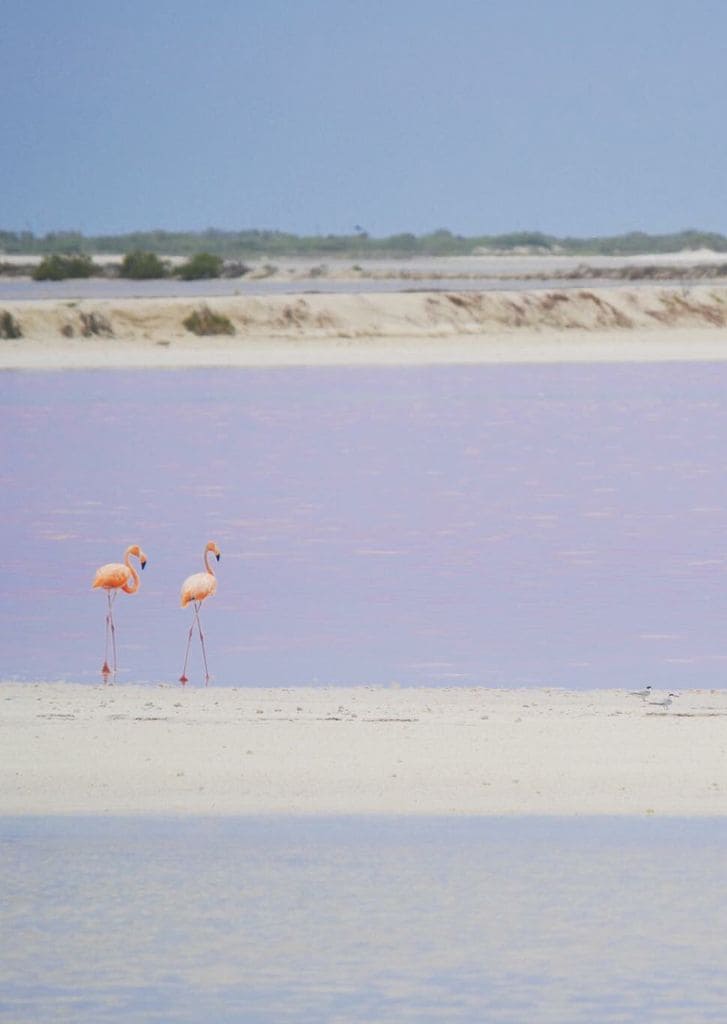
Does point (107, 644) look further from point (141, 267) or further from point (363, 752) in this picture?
point (141, 267)

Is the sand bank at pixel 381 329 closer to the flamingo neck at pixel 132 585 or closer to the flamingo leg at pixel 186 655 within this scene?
the flamingo neck at pixel 132 585

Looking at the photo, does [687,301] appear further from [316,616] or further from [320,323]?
[316,616]

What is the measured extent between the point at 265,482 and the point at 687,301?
2906 cm

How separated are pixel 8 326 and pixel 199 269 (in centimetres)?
3056

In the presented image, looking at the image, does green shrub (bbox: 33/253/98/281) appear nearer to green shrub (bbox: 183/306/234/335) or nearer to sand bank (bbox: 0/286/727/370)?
sand bank (bbox: 0/286/727/370)

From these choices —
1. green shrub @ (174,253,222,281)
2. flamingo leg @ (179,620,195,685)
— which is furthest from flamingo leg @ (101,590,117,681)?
green shrub @ (174,253,222,281)

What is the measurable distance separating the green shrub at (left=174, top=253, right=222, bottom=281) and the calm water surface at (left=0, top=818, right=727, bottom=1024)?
210ft

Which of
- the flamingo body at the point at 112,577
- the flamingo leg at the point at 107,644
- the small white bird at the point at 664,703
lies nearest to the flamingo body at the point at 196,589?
the flamingo leg at the point at 107,644

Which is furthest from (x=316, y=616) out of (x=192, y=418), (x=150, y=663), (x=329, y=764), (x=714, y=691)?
(x=192, y=418)

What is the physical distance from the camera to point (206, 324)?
43438mm

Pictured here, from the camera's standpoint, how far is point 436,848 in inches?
320

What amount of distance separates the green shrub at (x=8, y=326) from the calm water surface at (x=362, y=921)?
33.5 m

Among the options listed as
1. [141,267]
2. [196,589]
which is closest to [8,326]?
[141,267]

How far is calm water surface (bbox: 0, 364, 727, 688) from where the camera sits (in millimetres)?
11891
